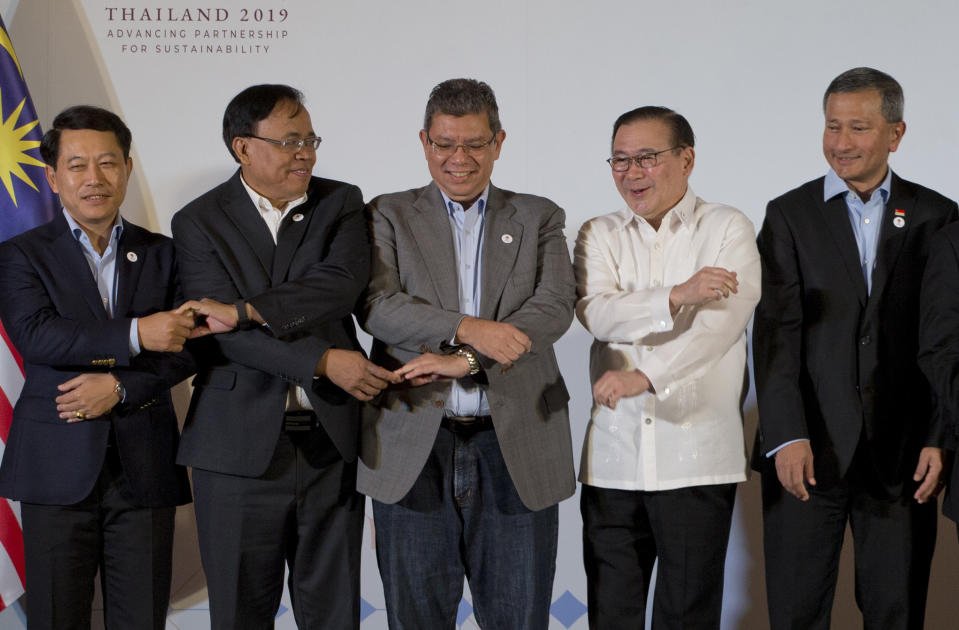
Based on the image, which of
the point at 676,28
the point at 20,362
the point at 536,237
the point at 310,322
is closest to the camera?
the point at 310,322

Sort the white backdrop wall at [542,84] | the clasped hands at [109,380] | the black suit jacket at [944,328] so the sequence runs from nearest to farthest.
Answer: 1. the black suit jacket at [944,328]
2. the clasped hands at [109,380]
3. the white backdrop wall at [542,84]

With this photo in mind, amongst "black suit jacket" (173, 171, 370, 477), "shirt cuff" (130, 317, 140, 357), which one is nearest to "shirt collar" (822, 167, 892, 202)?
"black suit jacket" (173, 171, 370, 477)

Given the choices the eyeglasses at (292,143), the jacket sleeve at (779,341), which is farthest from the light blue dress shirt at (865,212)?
the eyeglasses at (292,143)

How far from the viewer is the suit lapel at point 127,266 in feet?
9.01

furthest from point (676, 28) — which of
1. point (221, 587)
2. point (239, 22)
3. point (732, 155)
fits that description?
point (221, 587)

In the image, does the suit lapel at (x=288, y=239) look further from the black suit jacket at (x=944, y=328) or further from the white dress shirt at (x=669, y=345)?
the black suit jacket at (x=944, y=328)

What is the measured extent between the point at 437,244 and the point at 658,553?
1078 millimetres

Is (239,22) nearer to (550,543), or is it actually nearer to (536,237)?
(536,237)

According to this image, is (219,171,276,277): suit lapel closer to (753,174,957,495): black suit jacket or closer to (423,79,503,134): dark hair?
(423,79,503,134): dark hair

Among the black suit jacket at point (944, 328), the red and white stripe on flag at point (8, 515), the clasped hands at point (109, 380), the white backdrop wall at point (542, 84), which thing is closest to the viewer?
the black suit jacket at point (944, 328)

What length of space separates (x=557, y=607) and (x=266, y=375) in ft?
6.14

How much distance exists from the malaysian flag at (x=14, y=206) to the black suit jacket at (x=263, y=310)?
995 millimetres

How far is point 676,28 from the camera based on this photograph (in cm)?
370

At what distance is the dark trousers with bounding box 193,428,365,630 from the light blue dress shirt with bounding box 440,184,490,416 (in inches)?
14.8
